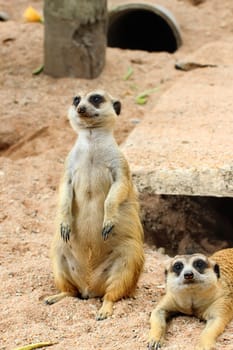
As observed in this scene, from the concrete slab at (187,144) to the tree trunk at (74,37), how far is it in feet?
3.99

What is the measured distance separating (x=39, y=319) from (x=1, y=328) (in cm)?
20

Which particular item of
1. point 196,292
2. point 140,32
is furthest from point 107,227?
point 140,32

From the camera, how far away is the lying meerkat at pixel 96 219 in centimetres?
442

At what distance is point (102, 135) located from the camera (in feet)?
15.1

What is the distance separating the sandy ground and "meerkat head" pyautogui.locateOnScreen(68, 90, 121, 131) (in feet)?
2.91

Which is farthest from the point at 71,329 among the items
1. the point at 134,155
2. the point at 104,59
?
the point at 104,59

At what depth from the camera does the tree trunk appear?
25.7 feet

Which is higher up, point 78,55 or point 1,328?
point 78,55

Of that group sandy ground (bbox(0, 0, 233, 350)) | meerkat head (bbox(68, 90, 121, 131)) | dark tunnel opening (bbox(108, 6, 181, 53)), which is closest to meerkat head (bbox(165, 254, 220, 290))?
sandy ground (bbox(0, 0, 233, 350))

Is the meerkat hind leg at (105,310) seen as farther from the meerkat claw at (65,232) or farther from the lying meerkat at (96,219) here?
the meerkat claw at (65,232)

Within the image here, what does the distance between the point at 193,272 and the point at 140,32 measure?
22.8 ft

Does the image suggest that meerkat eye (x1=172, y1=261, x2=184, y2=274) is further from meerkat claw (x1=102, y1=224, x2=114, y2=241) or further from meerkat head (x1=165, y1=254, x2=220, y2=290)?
meerkat claw (x1=102, y1=224, x2=114, y2=241)

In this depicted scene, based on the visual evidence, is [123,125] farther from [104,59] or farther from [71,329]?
[71,329]

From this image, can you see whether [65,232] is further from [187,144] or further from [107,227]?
[187,144]
